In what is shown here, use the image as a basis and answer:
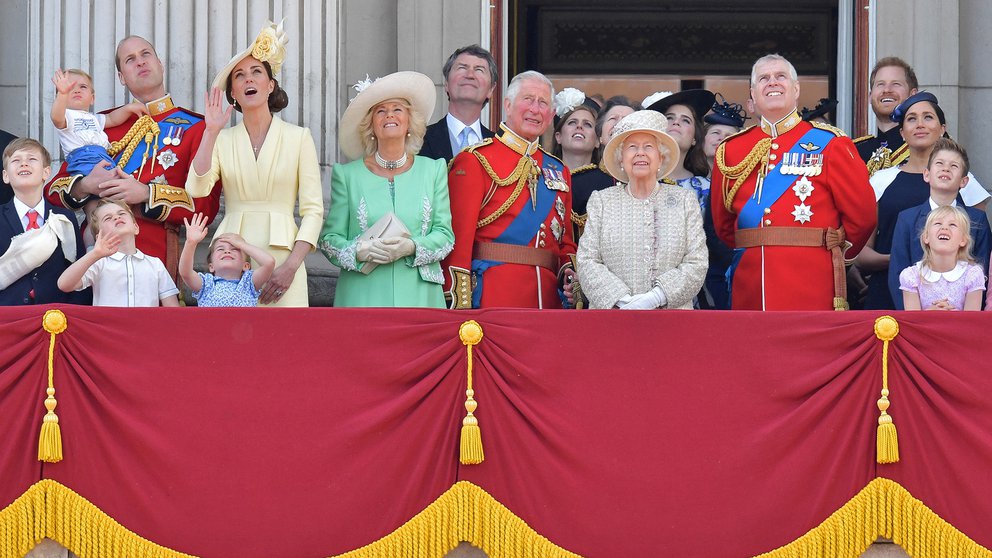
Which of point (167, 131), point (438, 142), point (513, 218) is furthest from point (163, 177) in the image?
point (513, 218)

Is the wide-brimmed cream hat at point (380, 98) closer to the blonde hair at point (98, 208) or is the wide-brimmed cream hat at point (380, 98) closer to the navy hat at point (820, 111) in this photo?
the blonde hair at point (98, 208)

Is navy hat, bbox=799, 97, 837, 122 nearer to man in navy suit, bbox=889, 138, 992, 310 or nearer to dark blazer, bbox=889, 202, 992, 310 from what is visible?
man in navy suit, bbox=889, 138, 992, 310

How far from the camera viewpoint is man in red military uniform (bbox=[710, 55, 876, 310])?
7.48m

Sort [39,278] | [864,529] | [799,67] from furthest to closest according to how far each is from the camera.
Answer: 1. [799,67]
2. [39,278]
3. [864,529]

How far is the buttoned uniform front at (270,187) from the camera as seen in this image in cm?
739

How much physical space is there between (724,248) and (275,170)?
2.09m

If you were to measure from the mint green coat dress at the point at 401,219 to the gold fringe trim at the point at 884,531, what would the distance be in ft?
6.06

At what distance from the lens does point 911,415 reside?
650cm

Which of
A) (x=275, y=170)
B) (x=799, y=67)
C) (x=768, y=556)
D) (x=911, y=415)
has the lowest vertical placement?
(x=768, y=556)

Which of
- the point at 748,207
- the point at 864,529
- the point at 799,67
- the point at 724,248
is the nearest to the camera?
the point at 864,529

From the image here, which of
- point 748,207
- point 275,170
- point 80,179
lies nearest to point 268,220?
point 275,170

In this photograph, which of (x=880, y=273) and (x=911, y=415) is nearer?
(x=911, y=415)

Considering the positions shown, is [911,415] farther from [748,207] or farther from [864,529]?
[748,207]

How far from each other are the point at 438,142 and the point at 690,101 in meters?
1.24
